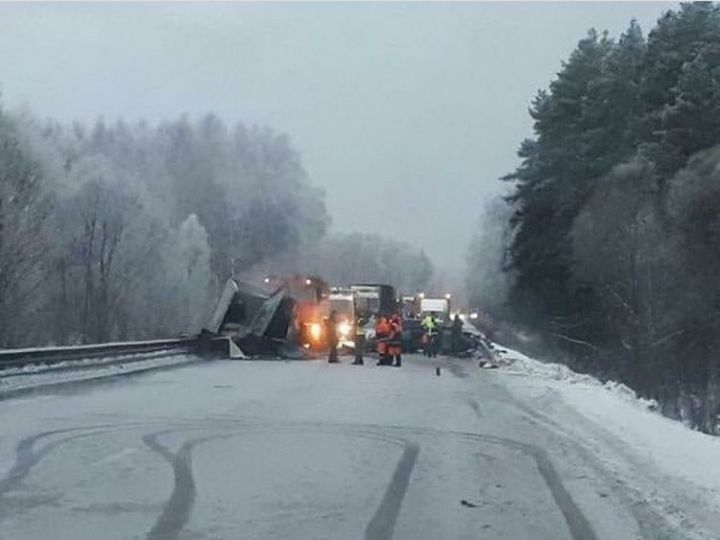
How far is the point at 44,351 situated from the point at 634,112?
28.7 meters

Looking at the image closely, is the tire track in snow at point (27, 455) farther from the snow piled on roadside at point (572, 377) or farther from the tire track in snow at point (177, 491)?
the snow piled on roadside at point (572, 377)

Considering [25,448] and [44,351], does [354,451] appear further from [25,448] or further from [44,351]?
[44,351]

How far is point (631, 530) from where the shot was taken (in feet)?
32.6

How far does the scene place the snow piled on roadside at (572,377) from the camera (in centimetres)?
2653

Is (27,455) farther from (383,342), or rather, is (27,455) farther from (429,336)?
(429,336)

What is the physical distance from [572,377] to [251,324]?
47.3 feet

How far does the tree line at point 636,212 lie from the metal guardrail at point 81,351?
14836 millimetres

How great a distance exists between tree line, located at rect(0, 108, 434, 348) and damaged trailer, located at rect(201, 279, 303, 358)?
20.0 m

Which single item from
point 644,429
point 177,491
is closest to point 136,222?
point 644,429

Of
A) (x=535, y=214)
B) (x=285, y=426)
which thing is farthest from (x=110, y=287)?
(x=285, y=426)

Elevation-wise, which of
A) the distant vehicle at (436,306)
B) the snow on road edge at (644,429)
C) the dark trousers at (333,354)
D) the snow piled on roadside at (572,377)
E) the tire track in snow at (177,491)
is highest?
the distant vehicle at (436,306)

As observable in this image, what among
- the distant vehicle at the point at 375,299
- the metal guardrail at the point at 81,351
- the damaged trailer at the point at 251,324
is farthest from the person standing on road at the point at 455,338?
the metal guardrail at the point at 81,351

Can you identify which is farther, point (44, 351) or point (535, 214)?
point (535, 214)

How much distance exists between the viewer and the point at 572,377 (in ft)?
110
